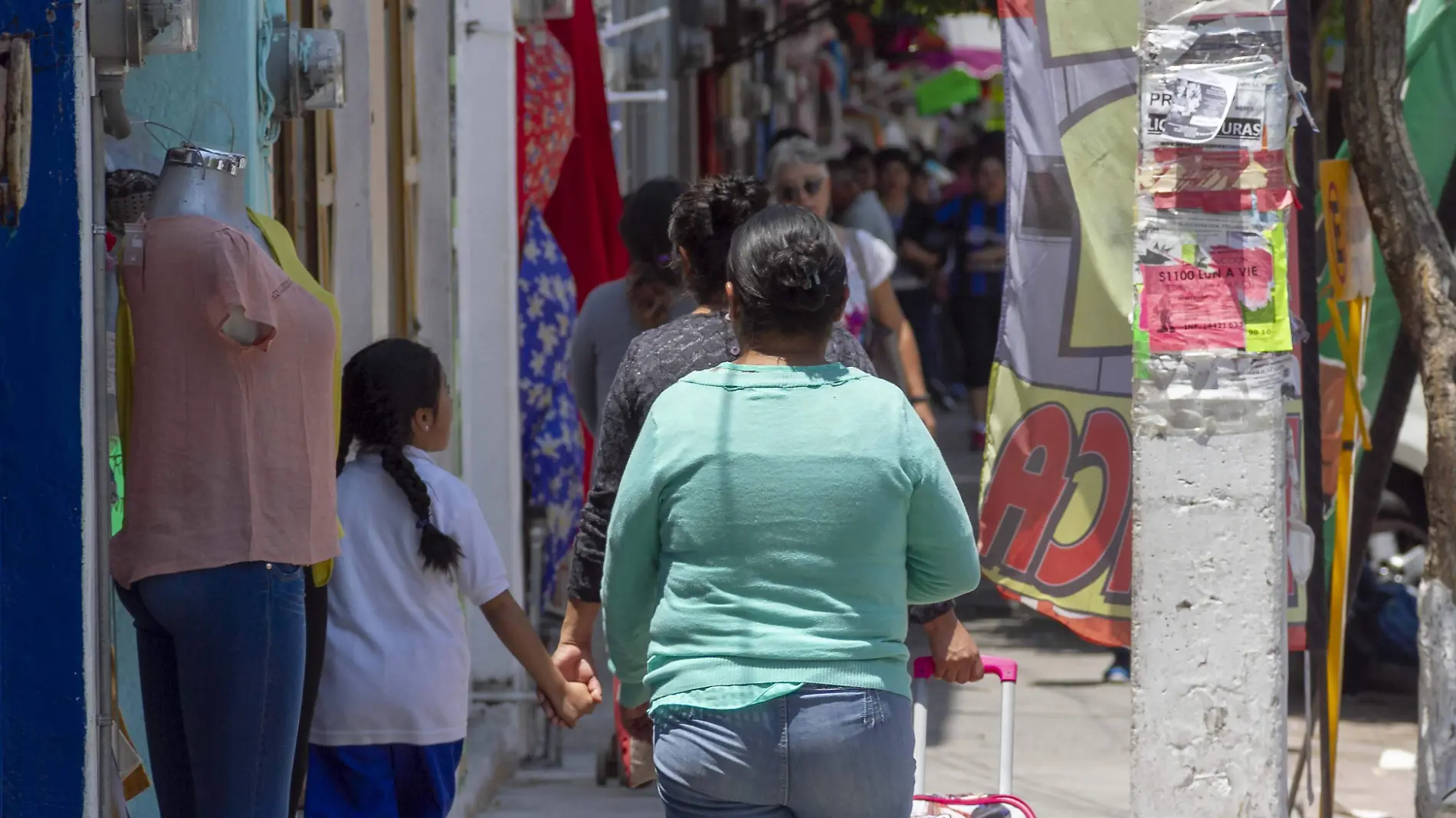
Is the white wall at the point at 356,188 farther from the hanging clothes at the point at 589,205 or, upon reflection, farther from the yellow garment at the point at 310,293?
the hanging clothes at the point at 589,205

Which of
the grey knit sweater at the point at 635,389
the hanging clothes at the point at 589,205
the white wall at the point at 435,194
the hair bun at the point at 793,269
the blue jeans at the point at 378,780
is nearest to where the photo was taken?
the hair bun at the point at 793,269

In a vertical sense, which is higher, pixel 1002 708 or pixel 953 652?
pixel 953 652

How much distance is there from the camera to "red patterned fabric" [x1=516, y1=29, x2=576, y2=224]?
7.82 meters

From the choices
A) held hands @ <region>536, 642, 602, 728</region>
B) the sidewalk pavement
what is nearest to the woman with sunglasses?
the sidewalk pavement

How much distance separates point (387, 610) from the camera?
160 inches

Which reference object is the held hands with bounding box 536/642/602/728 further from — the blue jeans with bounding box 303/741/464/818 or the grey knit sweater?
the blue jeans with bounding box 303/741/464/818

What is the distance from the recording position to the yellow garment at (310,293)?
3332mm

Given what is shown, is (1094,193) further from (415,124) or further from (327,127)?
(415,124)

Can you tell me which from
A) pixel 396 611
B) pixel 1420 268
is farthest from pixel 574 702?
pixel 1420 268

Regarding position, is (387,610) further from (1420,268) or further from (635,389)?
(1420,268)

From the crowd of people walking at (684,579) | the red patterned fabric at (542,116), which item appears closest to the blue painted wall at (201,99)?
the crowd of people walking at (684,579)

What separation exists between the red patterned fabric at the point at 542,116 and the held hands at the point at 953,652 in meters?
4.44

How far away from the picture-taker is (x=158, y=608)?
3.33m

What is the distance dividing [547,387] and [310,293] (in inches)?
171
